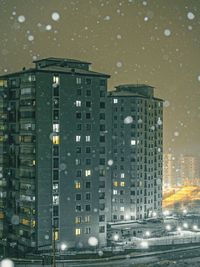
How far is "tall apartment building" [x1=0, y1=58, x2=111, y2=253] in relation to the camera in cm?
6806

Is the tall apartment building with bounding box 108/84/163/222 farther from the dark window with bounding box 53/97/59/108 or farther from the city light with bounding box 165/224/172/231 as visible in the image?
the dark window with bounding box 53/97/59/108

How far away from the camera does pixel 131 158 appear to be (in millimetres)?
98250

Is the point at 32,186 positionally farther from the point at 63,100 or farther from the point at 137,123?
the point at 137,123

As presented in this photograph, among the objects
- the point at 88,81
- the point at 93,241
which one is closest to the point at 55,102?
the point at 88,81

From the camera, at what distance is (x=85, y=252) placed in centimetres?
6669

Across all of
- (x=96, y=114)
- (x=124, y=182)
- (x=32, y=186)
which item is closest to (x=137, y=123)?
(x=124, y=182)

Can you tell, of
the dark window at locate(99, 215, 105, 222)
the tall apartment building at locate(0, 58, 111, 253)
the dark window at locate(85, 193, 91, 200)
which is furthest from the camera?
the dark window at locate(99, 215, 105, 222)

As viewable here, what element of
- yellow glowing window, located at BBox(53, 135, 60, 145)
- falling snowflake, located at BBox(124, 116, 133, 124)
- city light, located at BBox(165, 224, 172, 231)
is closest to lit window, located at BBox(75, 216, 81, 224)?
yellow glowing window, located at BBox(53, 135, 60, 145)

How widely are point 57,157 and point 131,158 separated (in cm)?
3181

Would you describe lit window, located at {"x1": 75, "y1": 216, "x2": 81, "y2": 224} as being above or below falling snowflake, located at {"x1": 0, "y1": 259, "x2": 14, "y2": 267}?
above

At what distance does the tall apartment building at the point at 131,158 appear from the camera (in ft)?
319

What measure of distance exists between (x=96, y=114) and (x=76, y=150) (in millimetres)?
5833

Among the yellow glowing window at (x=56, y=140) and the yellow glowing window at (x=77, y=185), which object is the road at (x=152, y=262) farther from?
the yellow glowing window at (x=56, y=140)

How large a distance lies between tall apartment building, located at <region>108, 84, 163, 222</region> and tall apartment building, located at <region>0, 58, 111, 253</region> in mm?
25203
